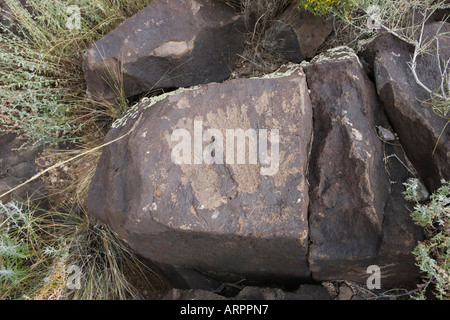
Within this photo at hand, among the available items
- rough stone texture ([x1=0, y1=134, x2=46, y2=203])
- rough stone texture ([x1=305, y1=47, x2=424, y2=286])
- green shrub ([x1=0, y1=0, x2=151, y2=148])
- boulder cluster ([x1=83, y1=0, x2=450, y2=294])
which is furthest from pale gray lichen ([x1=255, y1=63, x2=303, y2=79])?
rough stone texture ([x1=0, y1=134, x2=46, y2=203])

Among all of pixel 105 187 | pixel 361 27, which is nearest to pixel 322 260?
pixel 105 187

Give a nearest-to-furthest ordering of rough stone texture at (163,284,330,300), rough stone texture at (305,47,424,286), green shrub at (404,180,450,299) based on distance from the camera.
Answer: green shrub at (404,180,450,299), rough stone texture at (305,47,424,286), rough stone texture at (163,284,330,300)

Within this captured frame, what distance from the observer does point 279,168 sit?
2.12m

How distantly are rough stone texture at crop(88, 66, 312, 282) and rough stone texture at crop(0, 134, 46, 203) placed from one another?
104 cm

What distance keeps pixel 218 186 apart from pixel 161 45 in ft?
4.50

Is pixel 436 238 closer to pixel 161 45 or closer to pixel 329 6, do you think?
pixel 329 6

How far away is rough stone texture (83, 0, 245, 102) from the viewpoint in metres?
2.96

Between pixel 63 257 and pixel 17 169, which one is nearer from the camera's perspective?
pixel 63 257

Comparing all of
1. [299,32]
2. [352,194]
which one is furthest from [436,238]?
[299,32]

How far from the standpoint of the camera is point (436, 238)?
208 cm

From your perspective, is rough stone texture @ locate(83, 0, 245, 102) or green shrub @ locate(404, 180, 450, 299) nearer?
green shrub @ locate(404, 180, 450, 299)

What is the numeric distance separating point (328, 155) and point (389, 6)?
1.24 metres

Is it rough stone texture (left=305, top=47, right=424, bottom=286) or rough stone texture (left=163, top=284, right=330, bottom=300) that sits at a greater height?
rough stone texture (left=305, top=47, right=424, bottom=286)

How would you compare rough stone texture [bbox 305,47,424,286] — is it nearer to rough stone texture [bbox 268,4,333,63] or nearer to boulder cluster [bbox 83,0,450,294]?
boulder cluster [bbox 83,0,450,294]
